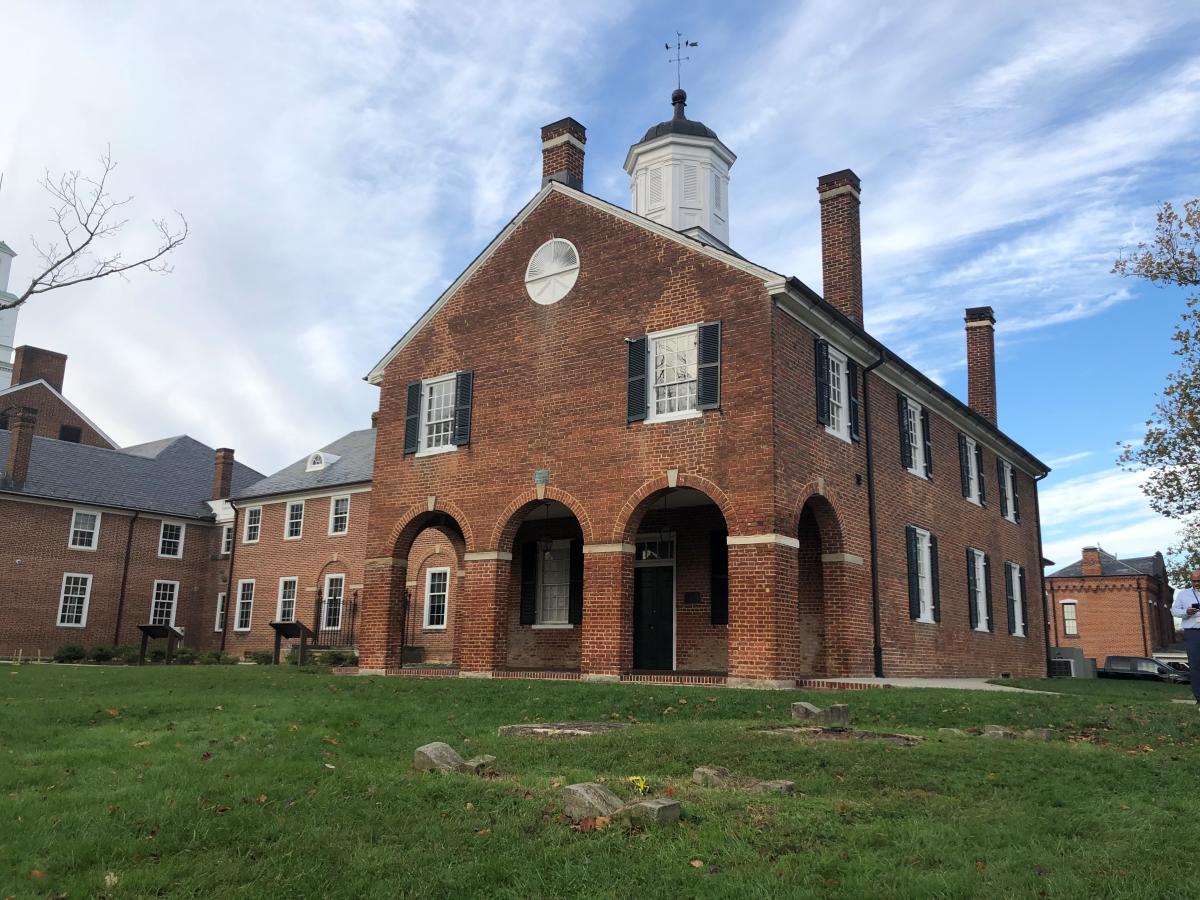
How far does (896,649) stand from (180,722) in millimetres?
13379

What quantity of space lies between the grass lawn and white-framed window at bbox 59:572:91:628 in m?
28.1

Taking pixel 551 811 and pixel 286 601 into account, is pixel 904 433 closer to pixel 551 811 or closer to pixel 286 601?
pixel 551 811

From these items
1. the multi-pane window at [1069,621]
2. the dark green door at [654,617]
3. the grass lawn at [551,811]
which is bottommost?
the grass lawn at [551,811]

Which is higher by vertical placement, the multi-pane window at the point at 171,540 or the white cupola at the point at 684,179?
the white cupola at the point at 684,179

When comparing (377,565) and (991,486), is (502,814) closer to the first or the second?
(377,565)

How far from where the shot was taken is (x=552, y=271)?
756 inches

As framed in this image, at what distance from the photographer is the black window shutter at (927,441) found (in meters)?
21.7

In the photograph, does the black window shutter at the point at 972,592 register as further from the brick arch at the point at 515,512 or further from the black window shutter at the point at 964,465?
the brick arch at the point at 515,512

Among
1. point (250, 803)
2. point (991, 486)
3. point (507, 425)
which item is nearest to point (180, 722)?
point (250, 803)

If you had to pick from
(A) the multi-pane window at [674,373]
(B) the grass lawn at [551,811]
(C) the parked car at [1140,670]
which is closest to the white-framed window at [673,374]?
(A) the multi-pane window at [674,373]

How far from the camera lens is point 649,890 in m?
4.74

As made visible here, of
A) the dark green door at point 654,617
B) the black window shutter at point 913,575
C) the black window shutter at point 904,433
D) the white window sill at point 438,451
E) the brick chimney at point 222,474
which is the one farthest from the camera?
the brick chimney at point 222,474

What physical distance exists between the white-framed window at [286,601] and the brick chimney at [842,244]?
2341 cm

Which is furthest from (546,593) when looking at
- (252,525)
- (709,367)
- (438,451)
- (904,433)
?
(252,525)
